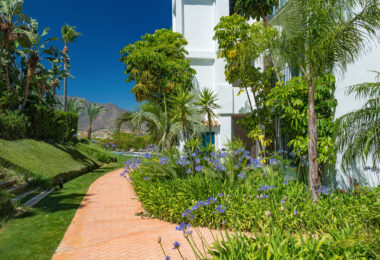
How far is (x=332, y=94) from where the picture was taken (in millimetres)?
8625

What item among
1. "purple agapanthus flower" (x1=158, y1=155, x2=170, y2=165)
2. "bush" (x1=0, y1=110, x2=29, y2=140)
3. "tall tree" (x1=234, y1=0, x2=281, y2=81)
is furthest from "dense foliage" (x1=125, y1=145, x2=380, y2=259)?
"bush" (x1=0, y1=110, x2=29, y2=140)

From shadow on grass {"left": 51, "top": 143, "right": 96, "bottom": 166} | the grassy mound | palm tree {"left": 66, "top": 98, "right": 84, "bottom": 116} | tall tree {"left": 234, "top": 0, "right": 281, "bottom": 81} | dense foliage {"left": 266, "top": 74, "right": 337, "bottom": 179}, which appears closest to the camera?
dense foliage {"left": 266, "top": 74, "right": 337, "bottom": 179}

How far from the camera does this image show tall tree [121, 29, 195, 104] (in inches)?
664

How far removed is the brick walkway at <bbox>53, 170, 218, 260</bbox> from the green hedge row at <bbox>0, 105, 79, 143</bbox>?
6938 millimetres

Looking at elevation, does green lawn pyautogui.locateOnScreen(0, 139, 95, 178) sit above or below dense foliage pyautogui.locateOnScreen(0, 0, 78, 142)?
below

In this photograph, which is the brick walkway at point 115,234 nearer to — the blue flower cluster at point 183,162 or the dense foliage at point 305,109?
the blue flower cluster at point 183,162

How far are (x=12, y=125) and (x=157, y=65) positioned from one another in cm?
839

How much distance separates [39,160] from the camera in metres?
11.9

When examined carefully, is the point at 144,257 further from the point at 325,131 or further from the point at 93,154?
the point at 93,154

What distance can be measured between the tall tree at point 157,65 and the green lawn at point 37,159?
5808 mm

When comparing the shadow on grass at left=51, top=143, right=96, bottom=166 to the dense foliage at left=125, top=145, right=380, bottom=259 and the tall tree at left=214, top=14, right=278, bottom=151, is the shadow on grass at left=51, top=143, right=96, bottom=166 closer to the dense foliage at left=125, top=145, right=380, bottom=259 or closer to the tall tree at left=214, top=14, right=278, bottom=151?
the dense foliage at left=125, top=145, right=380, bottom=259

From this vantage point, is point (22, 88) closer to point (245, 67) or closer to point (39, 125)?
point (39, 125)

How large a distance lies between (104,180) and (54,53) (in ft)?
40.9

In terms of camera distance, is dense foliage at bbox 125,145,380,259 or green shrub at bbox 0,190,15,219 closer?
dense foliage at bbox 125,145,380,259
